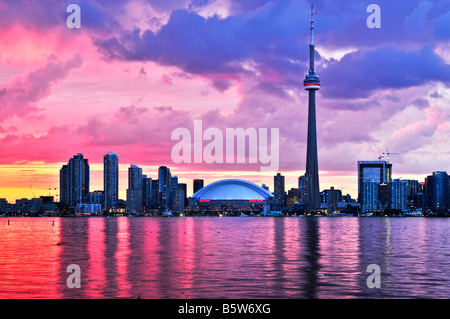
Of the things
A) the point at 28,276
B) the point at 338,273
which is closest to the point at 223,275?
the point at 338,273

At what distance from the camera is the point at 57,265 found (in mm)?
68250

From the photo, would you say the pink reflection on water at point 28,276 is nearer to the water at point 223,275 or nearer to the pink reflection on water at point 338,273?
the water at point 223,275

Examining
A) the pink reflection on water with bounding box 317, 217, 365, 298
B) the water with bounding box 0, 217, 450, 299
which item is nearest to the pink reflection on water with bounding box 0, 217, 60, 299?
the water with bounding box 0, 217, 450, 299

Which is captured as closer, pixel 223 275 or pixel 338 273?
pixel 223 275

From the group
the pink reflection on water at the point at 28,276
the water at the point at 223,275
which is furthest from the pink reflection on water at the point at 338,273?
the pink reflection on water at the point at 28,276

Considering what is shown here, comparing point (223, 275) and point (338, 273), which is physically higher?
point (223, 275)

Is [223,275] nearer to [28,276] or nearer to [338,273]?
[338,273]

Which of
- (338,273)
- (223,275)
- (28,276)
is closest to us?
(28,276)

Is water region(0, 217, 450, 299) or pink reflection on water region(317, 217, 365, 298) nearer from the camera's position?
water region(0, 217, 450, 299)

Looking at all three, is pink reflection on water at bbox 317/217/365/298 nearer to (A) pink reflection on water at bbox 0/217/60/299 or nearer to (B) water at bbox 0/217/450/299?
(B) water at bbox 0/217/450/299

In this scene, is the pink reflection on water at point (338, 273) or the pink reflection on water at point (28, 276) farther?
the pink reflection on water at point (338, 273)

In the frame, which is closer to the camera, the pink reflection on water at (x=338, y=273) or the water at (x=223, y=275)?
the water at (x=223, y=275)

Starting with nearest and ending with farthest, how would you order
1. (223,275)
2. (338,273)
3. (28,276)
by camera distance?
1. (28,276)
2. (223,275)
3. (338,273)

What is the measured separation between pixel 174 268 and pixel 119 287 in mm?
16299
